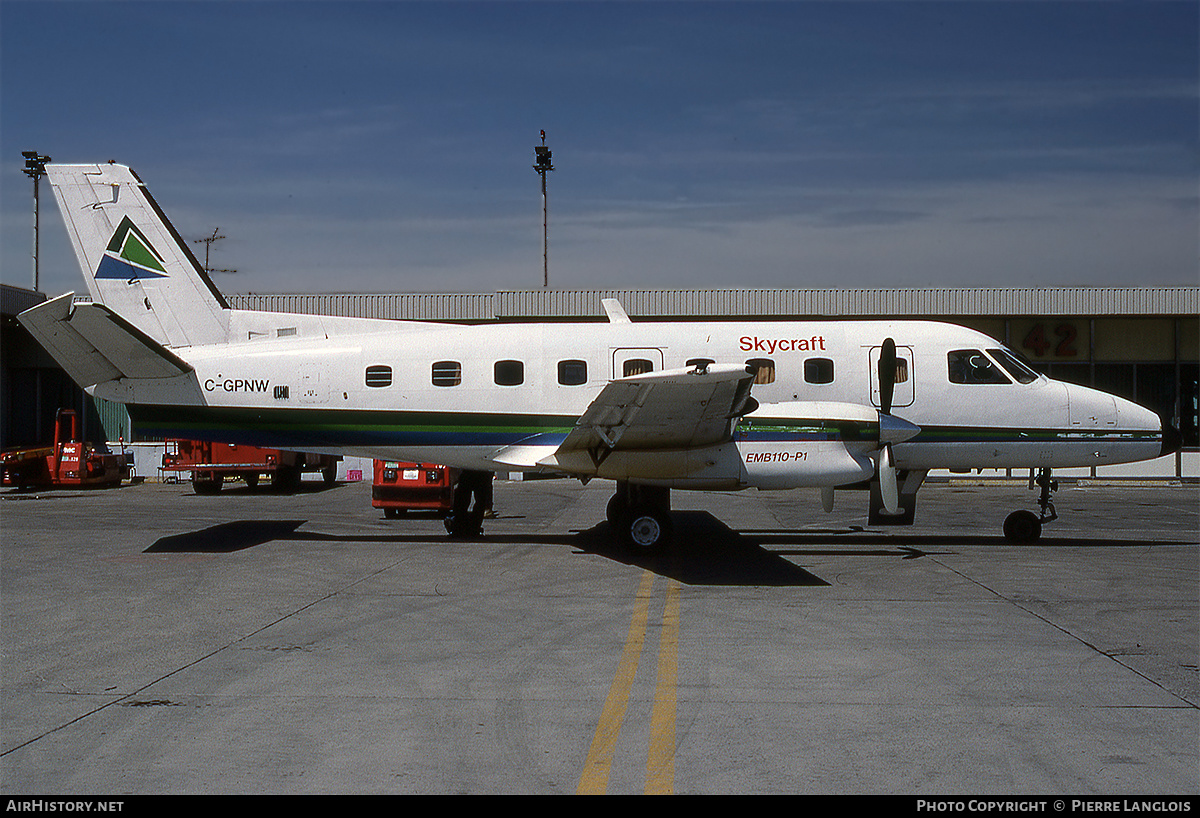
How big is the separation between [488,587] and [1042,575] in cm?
697

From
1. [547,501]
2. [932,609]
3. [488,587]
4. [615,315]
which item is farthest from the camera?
[547,501]

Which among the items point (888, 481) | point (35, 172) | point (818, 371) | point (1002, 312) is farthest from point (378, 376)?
point (35, 172)

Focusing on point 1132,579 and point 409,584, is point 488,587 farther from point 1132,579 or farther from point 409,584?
point 1132,579

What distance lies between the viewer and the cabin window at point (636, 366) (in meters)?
14.4

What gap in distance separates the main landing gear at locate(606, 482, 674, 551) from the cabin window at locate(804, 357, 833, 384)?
2901 millimetres

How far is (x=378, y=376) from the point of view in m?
14.4

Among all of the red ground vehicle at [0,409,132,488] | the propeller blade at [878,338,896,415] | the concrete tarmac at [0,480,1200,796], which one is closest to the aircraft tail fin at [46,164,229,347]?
the concrete tarmac at [0,480,1200,796]

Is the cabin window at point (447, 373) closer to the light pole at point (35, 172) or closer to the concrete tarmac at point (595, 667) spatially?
the concrete tarmac at point (595, 667)

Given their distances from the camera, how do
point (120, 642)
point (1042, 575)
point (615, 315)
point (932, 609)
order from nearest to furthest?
point (120, 642) → point (932, 609) → point (1042, 575) → point (615, 315)

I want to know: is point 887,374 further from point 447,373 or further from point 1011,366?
point 447,373

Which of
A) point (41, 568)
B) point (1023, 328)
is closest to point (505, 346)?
point (41, 568)

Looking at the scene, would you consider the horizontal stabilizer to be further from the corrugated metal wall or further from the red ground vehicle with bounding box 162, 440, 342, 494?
the corrugated metal wall

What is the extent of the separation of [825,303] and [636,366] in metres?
Answer: 21.4

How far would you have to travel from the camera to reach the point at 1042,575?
11.8m
